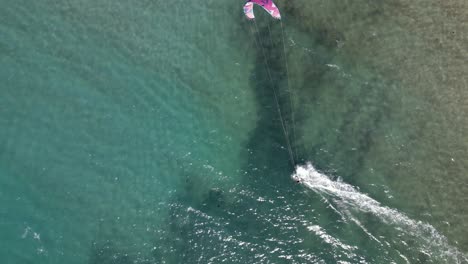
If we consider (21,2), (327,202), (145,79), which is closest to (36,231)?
Result: (145,79)

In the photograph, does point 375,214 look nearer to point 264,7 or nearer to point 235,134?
point 235,134

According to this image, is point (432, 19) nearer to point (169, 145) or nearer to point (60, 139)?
point (169, 145)

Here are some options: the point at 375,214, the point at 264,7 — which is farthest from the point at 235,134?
the point at 375,214

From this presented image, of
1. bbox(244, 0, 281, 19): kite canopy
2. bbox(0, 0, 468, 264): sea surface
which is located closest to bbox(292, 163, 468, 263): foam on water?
bbox(0, 0, 468, 264): sea surface

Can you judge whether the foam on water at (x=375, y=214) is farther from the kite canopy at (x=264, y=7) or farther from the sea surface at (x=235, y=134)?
the kite canopy at (x=264, y=7)

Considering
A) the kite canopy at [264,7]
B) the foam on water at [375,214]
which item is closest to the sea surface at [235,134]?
the foam on water at [375,214]
